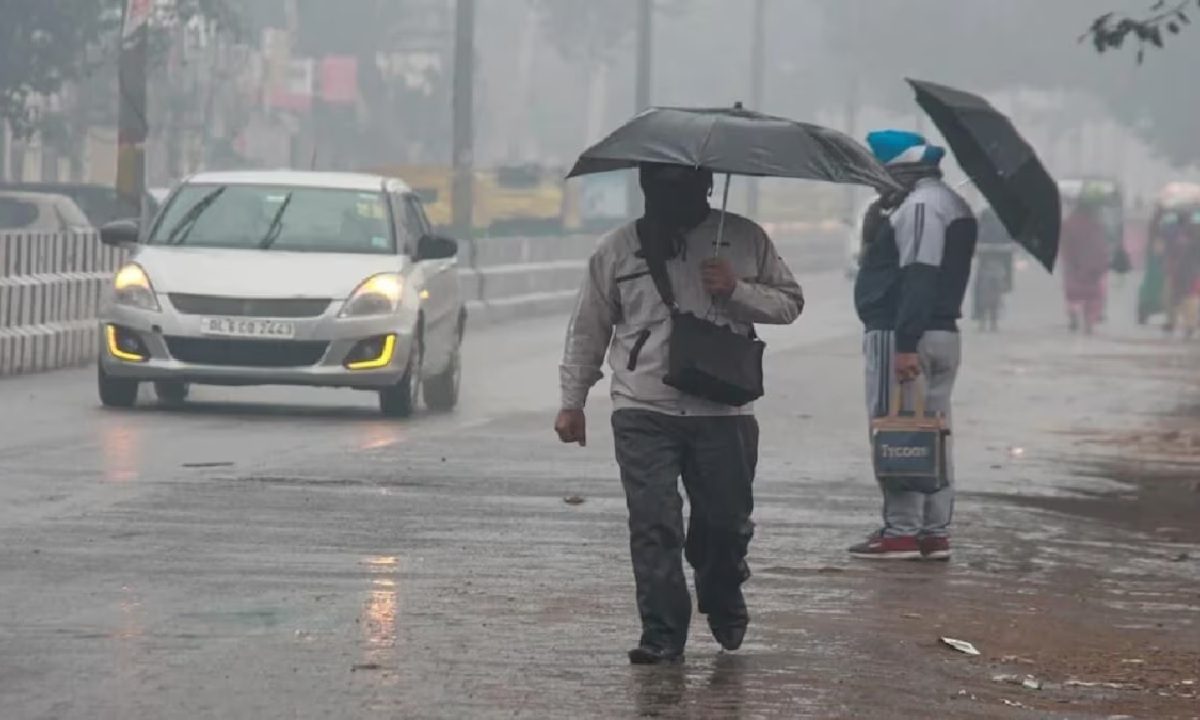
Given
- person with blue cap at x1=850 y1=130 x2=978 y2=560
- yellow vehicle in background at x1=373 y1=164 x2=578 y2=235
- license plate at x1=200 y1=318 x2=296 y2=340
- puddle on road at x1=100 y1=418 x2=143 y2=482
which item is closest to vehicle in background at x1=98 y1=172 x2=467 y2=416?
license plate at x1=200 y1=318 x2=296 y2=340

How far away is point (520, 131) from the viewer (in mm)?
118375

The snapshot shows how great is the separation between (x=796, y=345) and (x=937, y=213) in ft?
67.5

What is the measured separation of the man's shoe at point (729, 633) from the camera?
9.08m

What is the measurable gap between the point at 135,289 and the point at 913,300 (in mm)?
8364

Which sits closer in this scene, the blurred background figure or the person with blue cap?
the person with blue cap

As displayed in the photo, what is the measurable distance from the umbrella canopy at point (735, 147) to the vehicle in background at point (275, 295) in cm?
1009

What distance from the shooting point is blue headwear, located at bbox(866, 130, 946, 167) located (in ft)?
40.1

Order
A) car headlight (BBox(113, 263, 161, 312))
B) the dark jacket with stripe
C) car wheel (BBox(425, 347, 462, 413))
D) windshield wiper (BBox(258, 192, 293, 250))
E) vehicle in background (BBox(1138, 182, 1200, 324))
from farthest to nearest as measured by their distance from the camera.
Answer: vehicle in background (BBox(1138, 182, 1200, 324))
car wheel (BBox(425, 347, 462, 413))
windshield wiper (BBox(258, 192, 293, 250))
car headlight (BBox(113, 263, 161, 312))
the dark jacket with stripe

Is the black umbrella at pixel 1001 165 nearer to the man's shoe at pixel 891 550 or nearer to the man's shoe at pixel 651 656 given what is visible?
the man's shoe at pixel 891 550

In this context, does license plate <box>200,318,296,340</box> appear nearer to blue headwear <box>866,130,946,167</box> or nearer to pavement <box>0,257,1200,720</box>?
pavement <box>0,257,1200,720</box>

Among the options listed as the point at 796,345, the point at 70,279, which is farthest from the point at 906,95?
the point at 70,279

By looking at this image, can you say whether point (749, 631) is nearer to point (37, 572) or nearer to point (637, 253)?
point (637, 253)

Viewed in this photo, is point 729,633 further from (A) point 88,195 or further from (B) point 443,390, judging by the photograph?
(A) point 88,195

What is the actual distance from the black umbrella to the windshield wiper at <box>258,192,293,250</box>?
7.96m
